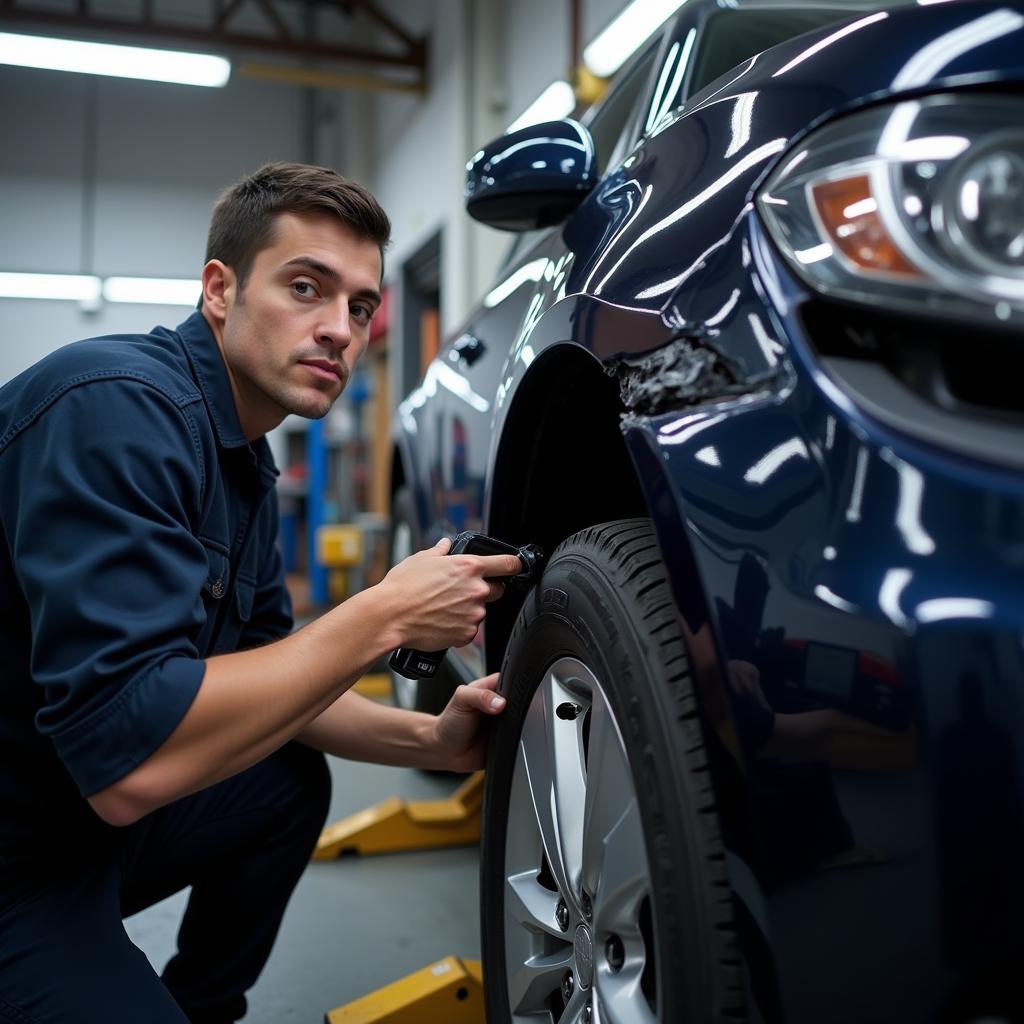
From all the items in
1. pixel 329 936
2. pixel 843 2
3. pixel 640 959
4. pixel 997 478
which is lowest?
pixel 329 936

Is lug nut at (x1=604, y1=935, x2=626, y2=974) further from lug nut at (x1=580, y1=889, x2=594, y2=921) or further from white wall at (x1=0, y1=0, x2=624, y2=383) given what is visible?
white wall at (x1=0, y1=0, x2=624, y2=383)

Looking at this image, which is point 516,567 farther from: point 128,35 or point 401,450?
point 128,35

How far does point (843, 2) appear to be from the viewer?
1.64 meters

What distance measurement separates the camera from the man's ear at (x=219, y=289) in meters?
1.22

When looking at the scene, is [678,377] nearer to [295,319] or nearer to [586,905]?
[586,905]

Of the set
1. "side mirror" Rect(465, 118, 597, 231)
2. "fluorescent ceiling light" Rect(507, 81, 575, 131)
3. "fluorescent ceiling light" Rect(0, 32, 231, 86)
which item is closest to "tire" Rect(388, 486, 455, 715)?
"side mirror" Rect(465, 118, 597, 231)

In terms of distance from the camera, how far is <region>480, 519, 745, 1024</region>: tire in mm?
657

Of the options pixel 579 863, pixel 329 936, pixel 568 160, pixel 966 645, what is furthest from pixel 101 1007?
pixel 568 160

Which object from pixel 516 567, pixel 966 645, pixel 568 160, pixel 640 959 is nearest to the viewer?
pixel 966 645

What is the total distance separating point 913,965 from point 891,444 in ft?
0.94

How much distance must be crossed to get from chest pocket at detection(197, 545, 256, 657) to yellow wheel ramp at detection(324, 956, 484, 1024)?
0.52 metres

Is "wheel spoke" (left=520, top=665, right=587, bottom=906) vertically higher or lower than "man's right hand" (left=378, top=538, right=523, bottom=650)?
lower

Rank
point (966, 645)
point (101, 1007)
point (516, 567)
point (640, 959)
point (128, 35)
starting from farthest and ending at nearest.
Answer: point (128, 35) → point (516, 567) → point (101, 1007) → point (640, 959) → point (966, 645)

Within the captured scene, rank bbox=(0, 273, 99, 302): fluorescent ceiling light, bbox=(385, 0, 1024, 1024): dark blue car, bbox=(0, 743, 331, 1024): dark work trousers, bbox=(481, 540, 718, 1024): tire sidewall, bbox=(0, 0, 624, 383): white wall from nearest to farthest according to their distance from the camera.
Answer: bbox=(385, 0, 1024, 1024): dark blue car
bbox=(481, 540, 718, 1024): tire sidewall
bbox=(0, 743, 331, 1024): dark work trousers
bbox=(0, 273, 99, 302): fluorescent ceiling light
bbox=(0, 0, 624, 383): white wall
